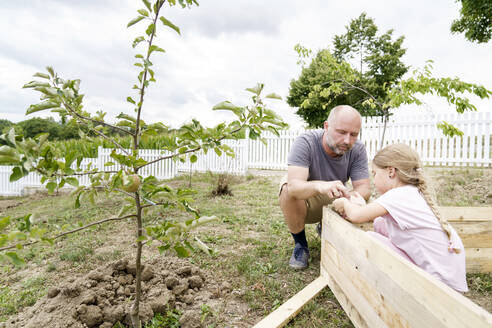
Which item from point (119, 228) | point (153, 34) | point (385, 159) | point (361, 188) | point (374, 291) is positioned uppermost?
point (153, 34)

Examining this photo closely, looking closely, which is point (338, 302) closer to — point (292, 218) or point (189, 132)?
point (292, 218)

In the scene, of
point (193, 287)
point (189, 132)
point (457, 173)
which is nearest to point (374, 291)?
point (189, 132)

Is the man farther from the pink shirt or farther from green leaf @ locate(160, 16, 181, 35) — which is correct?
green leaf @ locate(160, 16, 181, 35)

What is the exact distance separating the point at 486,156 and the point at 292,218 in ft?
27.4

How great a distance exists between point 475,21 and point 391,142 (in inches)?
299

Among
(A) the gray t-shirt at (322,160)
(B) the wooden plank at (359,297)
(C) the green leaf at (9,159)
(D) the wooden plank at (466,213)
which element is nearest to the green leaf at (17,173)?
(C) the green leaf at (9,159)

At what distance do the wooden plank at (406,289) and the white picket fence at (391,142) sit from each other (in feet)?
16.7

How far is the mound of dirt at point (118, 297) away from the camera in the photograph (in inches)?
68.4

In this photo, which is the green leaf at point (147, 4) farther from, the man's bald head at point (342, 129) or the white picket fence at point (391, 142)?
the white picket fence at point (391, 142)

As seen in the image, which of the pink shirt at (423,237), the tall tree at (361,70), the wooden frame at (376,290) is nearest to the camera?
the wooden frame at (376,290)

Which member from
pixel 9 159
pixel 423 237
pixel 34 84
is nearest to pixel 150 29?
pixel 34 84

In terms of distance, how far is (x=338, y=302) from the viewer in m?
2.06

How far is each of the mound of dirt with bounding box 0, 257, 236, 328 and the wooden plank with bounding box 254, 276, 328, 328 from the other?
16.9 inches

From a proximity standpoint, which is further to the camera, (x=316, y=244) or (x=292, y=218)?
(x=316, y=244)
